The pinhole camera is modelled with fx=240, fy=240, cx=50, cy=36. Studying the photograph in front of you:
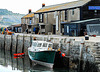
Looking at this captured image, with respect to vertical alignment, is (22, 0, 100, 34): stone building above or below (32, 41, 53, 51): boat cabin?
above

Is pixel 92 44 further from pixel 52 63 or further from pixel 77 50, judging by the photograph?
pixel 52 63

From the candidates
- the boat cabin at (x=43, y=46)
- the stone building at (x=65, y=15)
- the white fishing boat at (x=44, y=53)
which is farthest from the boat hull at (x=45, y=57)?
the stone building at (x=65, y=15)

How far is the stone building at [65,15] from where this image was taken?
54.5m

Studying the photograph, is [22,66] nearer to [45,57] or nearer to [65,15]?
[45,57]

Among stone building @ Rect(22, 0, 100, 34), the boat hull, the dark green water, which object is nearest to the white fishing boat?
the boat hull

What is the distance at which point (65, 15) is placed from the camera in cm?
5962

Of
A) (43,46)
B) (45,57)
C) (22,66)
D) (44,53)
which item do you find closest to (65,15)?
(22,66)

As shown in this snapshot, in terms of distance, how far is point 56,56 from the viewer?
125ft

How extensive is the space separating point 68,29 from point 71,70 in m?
19.7

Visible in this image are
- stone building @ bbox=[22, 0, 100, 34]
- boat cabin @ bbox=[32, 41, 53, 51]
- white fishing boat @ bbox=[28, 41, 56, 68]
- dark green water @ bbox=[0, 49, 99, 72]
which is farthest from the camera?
stone building @ bbox=[22, 0, 100, 34]

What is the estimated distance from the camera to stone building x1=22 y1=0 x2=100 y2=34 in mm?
54531

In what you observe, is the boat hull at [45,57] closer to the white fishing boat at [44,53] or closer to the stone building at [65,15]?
the white fishing boat at [44,53]

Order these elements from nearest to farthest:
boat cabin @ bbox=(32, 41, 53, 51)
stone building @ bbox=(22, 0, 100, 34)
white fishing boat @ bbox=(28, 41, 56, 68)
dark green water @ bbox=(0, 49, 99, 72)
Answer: dark green water @ bbox=(0, 49, 99, 72)
white fishing boat @ bbox=(28, 41, 56, 68)
boat cabin @ bbox=(32, 41, 53, 51)
stone building @ bbox=(22, 0, 100, 34)

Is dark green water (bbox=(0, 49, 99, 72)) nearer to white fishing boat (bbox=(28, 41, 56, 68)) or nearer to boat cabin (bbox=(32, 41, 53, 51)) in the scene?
white fishing boat (bbox=(28, 41, 56, 68))
